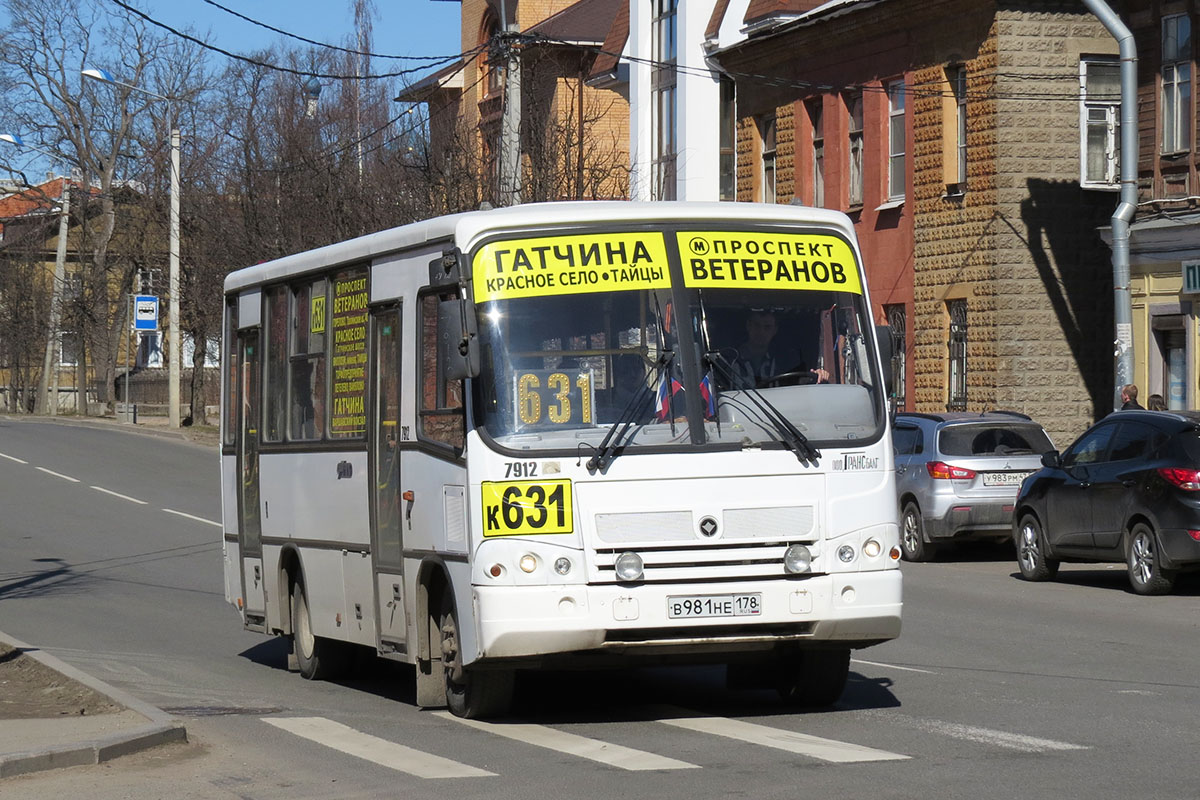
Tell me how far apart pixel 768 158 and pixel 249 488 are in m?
27.5

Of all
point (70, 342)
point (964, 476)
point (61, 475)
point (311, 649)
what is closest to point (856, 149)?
point (964, 476)

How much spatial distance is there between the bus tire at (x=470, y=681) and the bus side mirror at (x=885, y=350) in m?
2.51

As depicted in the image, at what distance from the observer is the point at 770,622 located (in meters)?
10.4

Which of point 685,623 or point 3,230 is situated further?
point 3,230

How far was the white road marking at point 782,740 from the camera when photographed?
9.38 metres

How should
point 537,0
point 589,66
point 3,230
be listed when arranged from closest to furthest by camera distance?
1. point 589,66
2. point 537,0
3. point 3,230

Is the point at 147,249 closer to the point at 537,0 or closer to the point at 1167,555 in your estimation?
the point at 537,0

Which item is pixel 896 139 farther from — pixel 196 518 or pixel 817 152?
pixel 196 518

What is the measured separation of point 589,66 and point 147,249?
63.9 feet

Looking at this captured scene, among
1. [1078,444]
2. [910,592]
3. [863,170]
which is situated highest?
[863,170]

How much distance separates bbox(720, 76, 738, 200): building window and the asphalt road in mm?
22487

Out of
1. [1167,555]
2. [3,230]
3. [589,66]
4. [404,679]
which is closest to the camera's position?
[404,679]

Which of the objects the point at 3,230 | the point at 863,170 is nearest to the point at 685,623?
the point at 863,170

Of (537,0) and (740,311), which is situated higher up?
(537,0)
